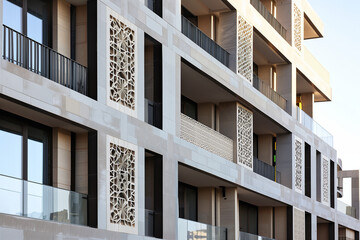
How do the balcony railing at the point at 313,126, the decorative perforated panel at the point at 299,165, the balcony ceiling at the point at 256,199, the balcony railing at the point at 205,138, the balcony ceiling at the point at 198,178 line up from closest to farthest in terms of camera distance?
the balcony railing at the point at 205,138
the balcony ceiling at the point at 198,178
the balcony ceiling at the point at 256,199
the decorative perforated panel at the point at 299,165
the balcony railing at the point at 313,126

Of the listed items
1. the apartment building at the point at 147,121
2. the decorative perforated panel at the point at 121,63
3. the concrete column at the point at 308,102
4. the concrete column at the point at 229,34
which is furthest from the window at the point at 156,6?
the concrete column at the point at 308,102

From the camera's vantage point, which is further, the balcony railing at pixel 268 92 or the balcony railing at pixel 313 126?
the balcony railing at pixel 313 126

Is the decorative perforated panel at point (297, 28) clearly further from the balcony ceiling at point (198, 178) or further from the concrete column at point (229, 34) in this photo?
the balcony ceiling at point (198, 178)

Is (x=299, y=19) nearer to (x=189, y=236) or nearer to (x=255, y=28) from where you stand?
(x=255, y=28)

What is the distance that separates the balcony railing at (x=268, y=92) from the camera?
119ft

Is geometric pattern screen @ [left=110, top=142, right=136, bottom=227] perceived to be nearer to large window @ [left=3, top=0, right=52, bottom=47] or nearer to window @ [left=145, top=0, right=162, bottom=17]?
large window @ [left=3, top=0, right=52, bottom=47]

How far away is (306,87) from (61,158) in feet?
87.1

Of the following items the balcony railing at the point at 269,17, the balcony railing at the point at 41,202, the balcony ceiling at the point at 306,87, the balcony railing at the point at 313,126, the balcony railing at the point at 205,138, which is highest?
the balcony railing at the point at 269,17

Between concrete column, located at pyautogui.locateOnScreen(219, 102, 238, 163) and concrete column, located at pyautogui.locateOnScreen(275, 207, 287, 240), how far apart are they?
26.8 feet

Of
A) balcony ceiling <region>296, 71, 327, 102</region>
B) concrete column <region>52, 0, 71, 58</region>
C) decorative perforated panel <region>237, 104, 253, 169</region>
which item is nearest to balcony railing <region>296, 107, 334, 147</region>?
balcony ceiling <region>296, 71, 327, 102</region>

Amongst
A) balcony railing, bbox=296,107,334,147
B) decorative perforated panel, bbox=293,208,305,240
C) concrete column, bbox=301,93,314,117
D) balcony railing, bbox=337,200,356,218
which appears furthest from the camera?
balcony railing, bbox=337,200,356,218

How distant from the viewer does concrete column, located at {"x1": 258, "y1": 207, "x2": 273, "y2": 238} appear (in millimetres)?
39562

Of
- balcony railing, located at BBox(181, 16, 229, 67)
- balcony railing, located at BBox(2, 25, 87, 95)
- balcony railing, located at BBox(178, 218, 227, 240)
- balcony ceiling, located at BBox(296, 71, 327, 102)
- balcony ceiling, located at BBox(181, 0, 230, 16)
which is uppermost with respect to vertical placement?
balcony ceiling, located at BBox(181, 0, 230, 16)

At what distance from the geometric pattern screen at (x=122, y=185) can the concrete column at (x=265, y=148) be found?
1784 cm
